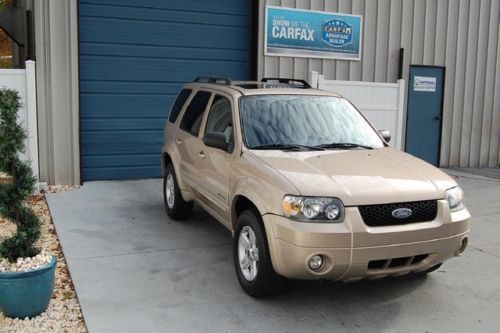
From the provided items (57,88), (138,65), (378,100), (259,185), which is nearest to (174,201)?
(259,185)

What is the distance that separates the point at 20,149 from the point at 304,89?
299cm

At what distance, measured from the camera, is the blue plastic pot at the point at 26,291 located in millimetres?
3865

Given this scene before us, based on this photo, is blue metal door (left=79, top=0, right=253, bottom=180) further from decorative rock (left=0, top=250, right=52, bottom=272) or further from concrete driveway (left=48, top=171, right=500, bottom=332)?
decorative rock (left=0, top=250, right=52, bottom=272)

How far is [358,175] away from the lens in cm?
430

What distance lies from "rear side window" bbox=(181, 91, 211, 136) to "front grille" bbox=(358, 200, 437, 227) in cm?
265

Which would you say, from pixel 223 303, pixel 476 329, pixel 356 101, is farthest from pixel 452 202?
pixel 356 101

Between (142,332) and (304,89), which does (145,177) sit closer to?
(304,89)

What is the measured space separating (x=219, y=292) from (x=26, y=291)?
157 cm

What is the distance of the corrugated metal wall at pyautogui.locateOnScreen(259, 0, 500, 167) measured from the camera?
1137 centimetres

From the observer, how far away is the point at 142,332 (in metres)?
3.93

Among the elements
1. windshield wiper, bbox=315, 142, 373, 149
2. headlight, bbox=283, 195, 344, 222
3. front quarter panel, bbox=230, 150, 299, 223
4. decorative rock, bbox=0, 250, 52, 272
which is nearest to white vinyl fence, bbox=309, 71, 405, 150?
windshield wiper, bbox=315, 142, 373, 149

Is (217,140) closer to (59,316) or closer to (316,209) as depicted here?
(316,209)

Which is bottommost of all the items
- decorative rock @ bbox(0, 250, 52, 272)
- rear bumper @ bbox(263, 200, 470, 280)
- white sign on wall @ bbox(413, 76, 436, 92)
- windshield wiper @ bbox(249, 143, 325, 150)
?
decorative rock @ bbox(0, 250, 52, 272)

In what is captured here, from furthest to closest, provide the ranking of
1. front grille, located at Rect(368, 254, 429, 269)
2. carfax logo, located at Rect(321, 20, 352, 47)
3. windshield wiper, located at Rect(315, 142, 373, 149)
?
carfax logo, located at Rect(321, 20, 352, 47), windshield wiper, located at Rect(315, 142, 373, 149), front grille, located at Rect(368, 254, 429, 269)
